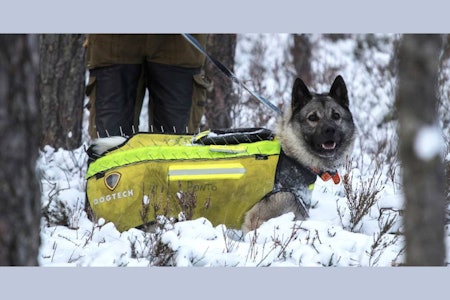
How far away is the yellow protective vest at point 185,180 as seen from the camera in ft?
17.7

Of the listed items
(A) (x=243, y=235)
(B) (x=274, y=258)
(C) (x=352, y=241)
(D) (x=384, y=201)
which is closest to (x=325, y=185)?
(D) (x=384, y=201)

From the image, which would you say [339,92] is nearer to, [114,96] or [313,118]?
[313,118]

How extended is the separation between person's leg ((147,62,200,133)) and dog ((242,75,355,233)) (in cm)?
86

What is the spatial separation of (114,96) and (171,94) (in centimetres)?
→ 48

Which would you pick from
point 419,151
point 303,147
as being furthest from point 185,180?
point 419,151

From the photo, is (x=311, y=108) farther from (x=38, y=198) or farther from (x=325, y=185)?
(x=38, y=198)

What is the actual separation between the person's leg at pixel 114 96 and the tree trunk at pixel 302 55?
6118 millimetres

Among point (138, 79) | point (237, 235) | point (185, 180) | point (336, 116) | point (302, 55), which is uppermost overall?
point (302, 55)

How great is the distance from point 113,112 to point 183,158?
993 millimetres

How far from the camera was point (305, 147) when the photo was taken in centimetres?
580

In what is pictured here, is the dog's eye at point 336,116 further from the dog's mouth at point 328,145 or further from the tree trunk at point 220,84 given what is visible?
the tree trunk at point 220,84

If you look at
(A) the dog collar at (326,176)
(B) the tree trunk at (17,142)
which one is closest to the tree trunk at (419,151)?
(B) the tree trunk at (17,142)

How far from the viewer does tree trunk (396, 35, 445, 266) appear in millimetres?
2518

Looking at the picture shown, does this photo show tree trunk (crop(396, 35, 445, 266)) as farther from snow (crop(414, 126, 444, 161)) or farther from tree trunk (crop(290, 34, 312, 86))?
tree trunk (crop(290, 34, 312, 86))
